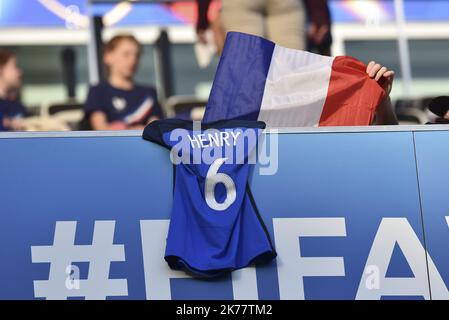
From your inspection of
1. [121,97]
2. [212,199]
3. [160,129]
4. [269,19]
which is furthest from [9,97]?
[212,199]

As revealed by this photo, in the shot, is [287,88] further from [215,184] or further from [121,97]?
[121,97]

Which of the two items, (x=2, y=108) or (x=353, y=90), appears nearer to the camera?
(x=353, y=90)

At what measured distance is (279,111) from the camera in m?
4.30

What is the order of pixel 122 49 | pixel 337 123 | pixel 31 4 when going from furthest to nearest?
pixel 31 4 < pixel 122 49 < pixel 337 123

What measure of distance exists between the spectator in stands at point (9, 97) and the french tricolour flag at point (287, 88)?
3.49 m

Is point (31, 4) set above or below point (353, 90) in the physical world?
above

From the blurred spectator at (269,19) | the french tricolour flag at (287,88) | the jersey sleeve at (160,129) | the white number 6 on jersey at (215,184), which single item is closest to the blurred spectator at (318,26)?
the blurred spectator at (269,19)

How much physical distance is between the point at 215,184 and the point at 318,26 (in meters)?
4.01

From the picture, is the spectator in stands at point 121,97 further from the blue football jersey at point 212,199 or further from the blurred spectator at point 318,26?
the blue football jersey at point 212,199

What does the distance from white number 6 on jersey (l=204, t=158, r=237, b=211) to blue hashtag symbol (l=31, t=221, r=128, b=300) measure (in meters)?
0.39

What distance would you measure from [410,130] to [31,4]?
5624 millimetres
